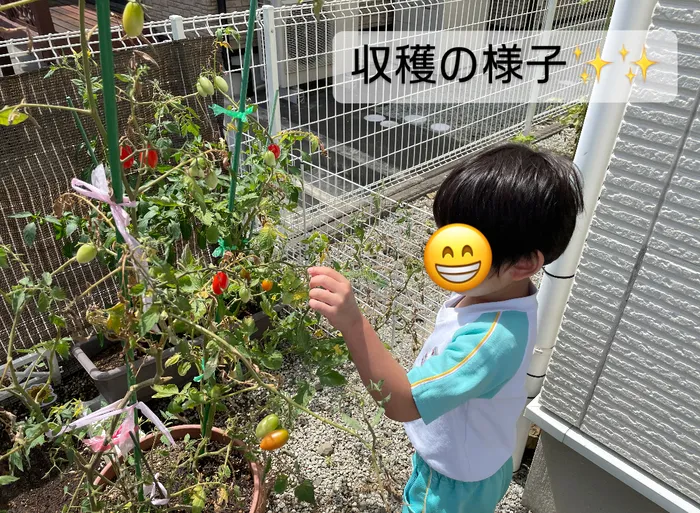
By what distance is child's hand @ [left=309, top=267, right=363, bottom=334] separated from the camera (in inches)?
33.4

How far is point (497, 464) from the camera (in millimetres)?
1074

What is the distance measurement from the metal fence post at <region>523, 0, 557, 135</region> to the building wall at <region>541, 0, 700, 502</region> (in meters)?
2.92

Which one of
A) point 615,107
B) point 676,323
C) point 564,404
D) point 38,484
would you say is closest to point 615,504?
point 564,404

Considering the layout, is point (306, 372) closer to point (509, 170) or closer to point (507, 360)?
point (507, 360)

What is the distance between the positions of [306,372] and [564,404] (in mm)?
1026

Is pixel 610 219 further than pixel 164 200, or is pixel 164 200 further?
pixel 610 219

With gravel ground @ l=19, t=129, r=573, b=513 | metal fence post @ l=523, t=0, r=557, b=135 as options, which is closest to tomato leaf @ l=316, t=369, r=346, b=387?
gravel ground @ l=19, t=129, r=573, b=513

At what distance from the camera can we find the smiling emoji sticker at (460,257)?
0.80m

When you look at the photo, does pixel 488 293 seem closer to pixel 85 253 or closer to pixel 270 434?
pixel 270 434

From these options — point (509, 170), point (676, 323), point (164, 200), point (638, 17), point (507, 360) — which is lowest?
point (676, 323)

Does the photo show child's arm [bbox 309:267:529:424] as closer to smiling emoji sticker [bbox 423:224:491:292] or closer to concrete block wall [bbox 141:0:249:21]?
smiling emoji sticker [bbox 423:224:491:292]

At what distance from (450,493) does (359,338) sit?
45cm

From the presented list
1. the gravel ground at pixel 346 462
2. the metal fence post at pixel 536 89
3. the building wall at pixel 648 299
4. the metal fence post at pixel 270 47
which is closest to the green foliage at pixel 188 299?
the gravel ground at pixel 346 462

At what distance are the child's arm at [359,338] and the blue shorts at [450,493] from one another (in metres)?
0.29
